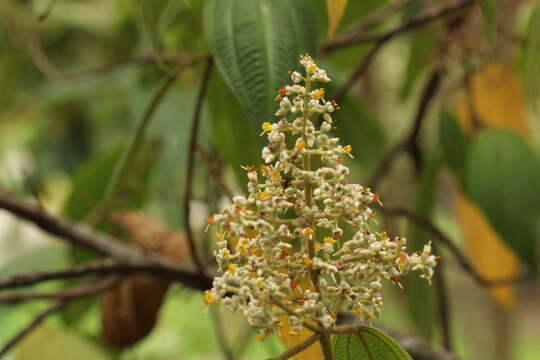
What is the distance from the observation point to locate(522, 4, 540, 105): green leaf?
27.5 inches

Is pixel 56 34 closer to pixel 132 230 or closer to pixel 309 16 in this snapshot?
pixel 132 230

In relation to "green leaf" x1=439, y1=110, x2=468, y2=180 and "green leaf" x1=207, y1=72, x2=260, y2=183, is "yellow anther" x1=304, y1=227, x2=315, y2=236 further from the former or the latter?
"green leaf" x1=439, y1=110, x2=468, y2=180

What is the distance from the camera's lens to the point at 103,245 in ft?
2.61

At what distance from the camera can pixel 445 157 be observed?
0.95 meters

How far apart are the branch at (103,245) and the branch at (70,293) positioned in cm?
3

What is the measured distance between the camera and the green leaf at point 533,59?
0.70 metres

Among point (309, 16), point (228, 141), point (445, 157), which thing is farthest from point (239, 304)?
point (445, 157)

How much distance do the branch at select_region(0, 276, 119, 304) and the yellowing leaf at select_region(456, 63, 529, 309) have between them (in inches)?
20.9

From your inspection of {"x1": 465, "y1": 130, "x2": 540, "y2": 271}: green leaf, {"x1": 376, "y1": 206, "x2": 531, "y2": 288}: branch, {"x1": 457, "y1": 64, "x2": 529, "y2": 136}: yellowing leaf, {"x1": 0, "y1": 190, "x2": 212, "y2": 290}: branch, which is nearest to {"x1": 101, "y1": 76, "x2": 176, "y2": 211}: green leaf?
{"x1": 0, "y1": 190, "x2": 212, "y2": 290}: branch

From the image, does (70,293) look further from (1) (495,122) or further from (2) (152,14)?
(1) (495,122)

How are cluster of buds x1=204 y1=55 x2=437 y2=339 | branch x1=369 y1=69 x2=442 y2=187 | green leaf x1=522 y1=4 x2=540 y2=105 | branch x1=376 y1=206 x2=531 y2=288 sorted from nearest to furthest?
cluster of buds x1=204 y1=55 x2=437 y2=339
green leaf x1=522 y1=4 x2=540 y2=105
branch x1=376 y1=206 x2=531 y2=288
branch x1=369 y1=69 x2=442 y2=187

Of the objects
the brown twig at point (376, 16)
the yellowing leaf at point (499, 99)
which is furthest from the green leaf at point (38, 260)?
the yellowing leaf at point (499, 99)

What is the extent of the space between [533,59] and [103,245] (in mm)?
466

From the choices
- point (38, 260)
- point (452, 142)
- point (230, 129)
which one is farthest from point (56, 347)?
point (452, 142)
